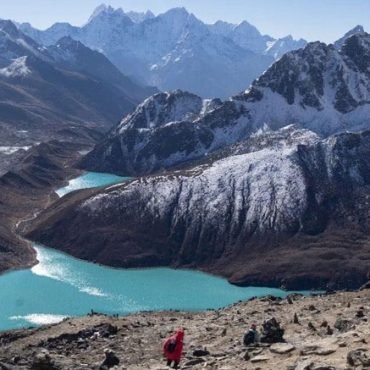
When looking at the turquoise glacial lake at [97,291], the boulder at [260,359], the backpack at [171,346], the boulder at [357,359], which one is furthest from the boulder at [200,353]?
the turquoise glacial lake at [97,291]

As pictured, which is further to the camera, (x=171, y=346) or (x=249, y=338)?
(x=249, y=338)

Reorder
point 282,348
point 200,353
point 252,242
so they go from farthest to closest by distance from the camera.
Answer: point 252,242, point 200,353, point 282,348

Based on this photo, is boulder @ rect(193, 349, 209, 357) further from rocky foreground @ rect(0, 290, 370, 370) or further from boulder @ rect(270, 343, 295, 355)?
boulder @ rect(270, 343, 295, 355)

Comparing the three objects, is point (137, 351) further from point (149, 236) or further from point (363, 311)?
point (149, 236)

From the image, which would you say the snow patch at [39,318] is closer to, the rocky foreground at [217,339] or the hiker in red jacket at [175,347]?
the rocky foreground at [217,339]

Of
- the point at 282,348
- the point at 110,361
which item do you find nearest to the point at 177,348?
the point at 282,348

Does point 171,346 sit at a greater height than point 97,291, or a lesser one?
greater

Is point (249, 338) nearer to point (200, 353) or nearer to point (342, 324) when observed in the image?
point (200, 353)

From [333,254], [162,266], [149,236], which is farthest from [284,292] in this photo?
[149,236]
